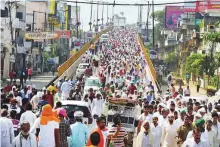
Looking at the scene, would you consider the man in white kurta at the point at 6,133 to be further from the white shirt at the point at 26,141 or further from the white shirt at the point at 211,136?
the white shirt at the point at 211,136

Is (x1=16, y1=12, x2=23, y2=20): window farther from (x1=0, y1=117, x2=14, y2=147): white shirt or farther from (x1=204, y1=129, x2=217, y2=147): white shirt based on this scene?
(x1=0, y1=117, x2=14, y2=147): white shirt

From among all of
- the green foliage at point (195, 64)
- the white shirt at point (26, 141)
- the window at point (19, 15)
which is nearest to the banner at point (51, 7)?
the window at point (19, 15)

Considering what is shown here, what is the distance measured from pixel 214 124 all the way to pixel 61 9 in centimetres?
11375

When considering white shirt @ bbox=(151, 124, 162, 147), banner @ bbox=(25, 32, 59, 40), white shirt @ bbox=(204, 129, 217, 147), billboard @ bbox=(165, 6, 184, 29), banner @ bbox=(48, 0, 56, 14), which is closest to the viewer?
white shirt @ bbox=(204, 129, 217, 147)

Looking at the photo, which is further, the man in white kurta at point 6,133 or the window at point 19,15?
the window at point 19,15

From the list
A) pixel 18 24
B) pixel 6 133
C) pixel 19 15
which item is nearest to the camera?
pixel 6 133

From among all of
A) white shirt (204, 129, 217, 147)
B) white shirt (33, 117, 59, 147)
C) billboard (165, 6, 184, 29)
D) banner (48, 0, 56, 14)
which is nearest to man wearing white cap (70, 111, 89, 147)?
white shirt (33, 117, 59, 147)

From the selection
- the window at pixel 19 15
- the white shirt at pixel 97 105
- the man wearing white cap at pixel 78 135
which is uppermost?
the window at pixel 19 15

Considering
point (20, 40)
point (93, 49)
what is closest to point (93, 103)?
point (20, 40)

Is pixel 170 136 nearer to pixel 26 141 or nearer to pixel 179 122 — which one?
pixel 179 122

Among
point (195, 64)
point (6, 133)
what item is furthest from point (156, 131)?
point (195, 64)

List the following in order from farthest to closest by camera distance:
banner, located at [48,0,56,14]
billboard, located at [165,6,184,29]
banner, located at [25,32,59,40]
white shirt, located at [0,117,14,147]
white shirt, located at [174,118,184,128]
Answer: billboard, located at [165,6,184,29] → banner, located at [48,0,56,14] → banner, located at [25,32,59,40] → white shirt, located at [174,118,184,128] → white shirt, located at [0,117,14,147]

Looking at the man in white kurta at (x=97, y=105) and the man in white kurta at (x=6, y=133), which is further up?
the man in white kurta at (x=6, y=133)

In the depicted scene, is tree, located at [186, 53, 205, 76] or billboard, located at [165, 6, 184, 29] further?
billboard, located at [165, 6, 184, 29]
